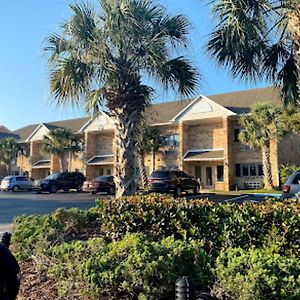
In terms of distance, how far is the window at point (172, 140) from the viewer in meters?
38.5

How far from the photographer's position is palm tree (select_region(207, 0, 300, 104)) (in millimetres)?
9289

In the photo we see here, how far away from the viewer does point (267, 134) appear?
29516 mm

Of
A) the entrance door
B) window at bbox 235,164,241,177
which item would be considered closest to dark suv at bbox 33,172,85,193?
the entrance door

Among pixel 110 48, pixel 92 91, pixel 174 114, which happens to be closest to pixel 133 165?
pixel 92 91

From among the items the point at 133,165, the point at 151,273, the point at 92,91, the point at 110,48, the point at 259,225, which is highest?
the point at 110,48

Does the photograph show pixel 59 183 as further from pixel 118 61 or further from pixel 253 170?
pixel 118 61

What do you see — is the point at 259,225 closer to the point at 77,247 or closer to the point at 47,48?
the point at 77,247

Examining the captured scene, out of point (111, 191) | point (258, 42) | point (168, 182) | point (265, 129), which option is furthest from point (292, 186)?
point (111, 191)

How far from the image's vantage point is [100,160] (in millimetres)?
43000

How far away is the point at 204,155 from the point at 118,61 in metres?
26.5

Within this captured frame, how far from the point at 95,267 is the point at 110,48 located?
695 cm

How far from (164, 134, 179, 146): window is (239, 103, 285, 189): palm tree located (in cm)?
861

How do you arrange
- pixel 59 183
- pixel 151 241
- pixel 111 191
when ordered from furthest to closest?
pixel 59 183, pixel 111 191, pixel 151 241

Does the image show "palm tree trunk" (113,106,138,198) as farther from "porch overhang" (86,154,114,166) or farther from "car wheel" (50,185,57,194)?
"porch overhang" (86,154,114,166)
